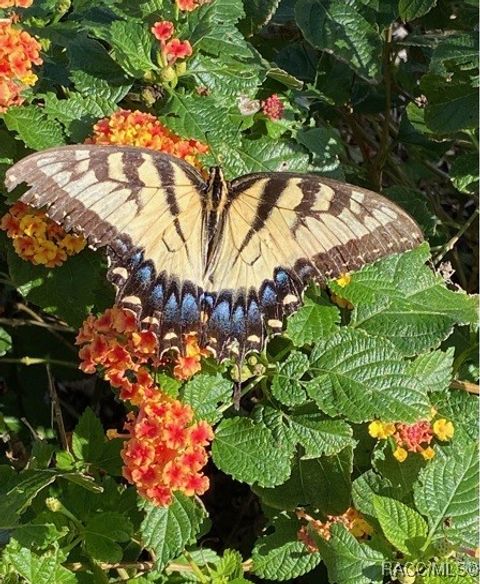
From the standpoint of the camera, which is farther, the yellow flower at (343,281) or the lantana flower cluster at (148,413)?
the yellow flower at (343,281)

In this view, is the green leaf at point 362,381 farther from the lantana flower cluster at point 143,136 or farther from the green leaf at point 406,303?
the lantana flower cluster at point 143,136

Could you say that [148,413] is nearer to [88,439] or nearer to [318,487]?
[88,439]

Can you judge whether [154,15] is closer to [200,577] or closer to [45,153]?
[45,153]

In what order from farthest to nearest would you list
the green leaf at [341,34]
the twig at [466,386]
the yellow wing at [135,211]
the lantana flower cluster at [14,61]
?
the green leaf at [341,34], the twig at [466,386], the lantana flower cluster at [14,61], the yellow wing at [135,211]

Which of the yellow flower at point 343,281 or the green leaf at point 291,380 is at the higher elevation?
the yellow flower at point 343,281

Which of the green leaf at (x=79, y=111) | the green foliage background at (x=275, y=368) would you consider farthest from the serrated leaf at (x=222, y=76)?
the green leaf at (x=79, y=111)

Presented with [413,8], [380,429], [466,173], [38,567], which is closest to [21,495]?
[38,567]
